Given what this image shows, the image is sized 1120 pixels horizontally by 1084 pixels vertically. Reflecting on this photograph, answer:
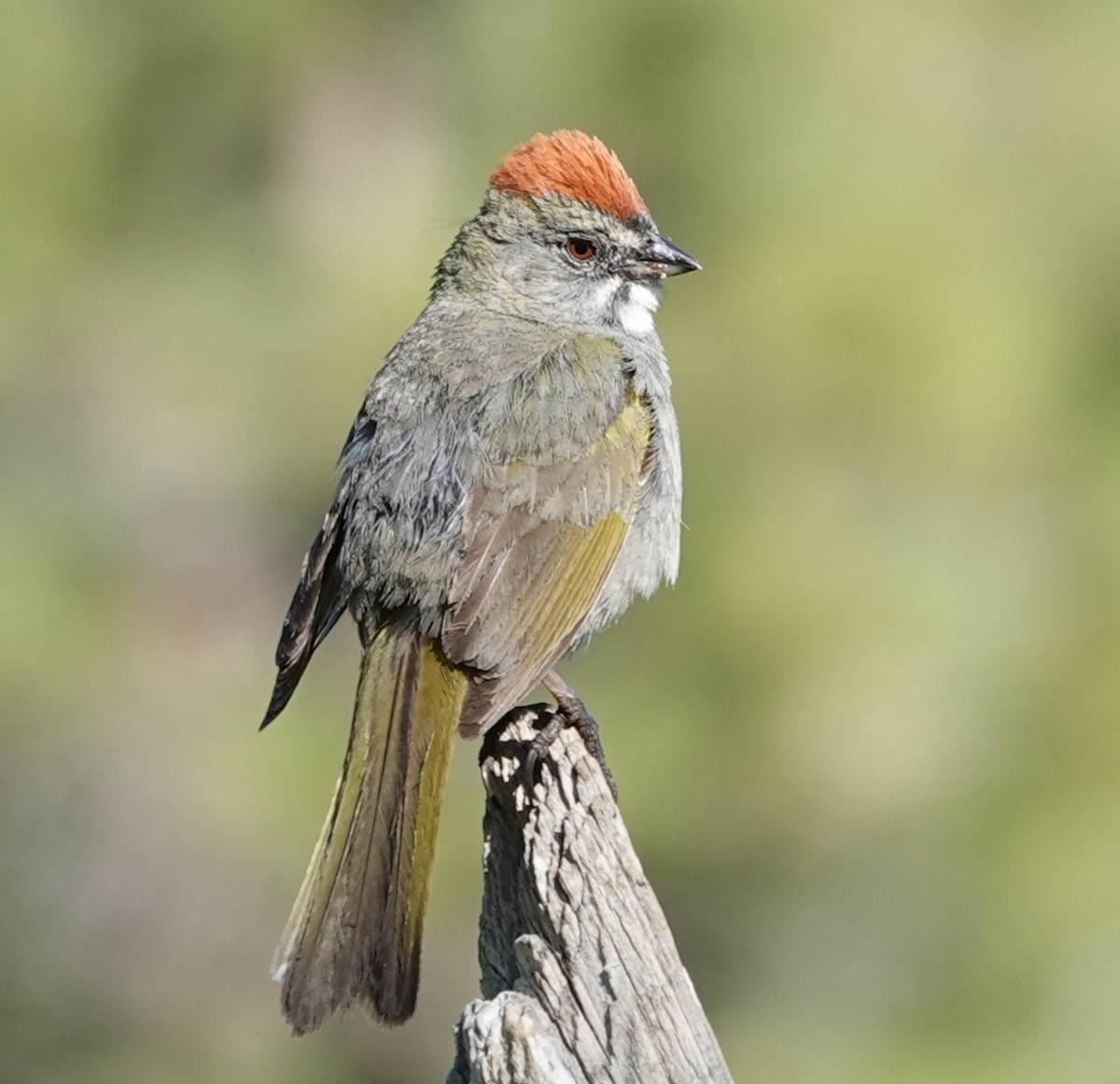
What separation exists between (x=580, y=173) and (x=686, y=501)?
3013mm

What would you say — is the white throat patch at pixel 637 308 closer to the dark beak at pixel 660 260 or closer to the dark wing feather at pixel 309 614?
the dark beak at pixel 660 260

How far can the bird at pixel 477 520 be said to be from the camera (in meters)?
4.00

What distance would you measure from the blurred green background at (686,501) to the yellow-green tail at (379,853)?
3.22 metres

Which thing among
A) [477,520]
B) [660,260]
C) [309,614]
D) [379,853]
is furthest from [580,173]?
[379,853]

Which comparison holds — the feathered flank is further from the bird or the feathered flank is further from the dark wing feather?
the dark wing feather

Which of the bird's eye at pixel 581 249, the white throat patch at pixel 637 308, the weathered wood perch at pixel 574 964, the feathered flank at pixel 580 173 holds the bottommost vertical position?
the weathered wood perch at pixel 574 964

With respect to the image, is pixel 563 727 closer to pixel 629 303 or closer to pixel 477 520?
pixel 477 520

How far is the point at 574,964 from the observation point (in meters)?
3.57

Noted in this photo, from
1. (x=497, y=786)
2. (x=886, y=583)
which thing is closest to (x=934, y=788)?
(x=886, y=583)

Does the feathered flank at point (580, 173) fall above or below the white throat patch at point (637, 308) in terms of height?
above

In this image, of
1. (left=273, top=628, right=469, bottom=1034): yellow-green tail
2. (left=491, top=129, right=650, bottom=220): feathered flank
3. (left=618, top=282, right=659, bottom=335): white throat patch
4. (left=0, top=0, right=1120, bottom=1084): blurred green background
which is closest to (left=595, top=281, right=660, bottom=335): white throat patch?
(left=618, top=282, right=659, bottom=335): white throat patch

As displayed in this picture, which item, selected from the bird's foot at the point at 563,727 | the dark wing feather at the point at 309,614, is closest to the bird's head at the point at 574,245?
the dark wing feather at the point at 309,614

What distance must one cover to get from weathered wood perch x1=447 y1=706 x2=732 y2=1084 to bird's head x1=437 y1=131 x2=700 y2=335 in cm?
167

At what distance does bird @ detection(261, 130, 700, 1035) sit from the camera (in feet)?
13.1
